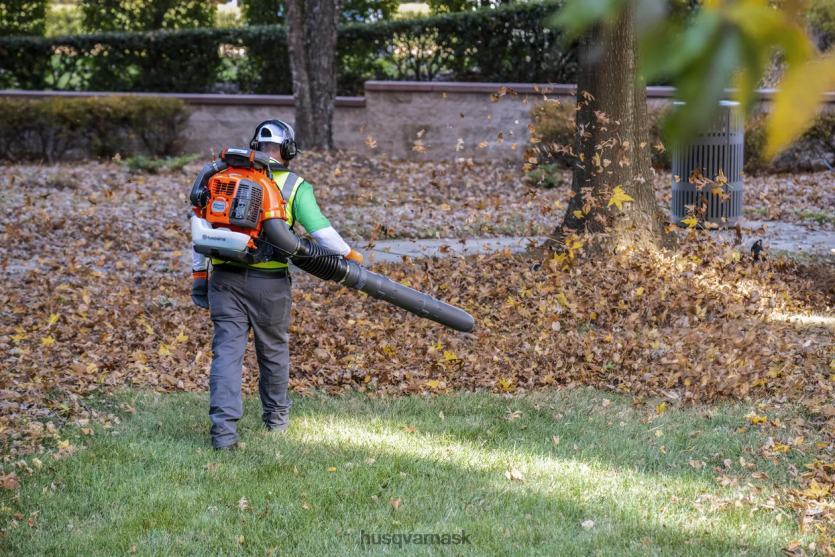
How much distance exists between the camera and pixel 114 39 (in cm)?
1711

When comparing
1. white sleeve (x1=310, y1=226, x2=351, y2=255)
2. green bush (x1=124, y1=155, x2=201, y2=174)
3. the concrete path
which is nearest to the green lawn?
white sleeve (x1=310, y1=226, x2=351, y2=255)

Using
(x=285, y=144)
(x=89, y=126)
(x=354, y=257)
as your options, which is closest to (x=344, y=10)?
(x=89, y=126)

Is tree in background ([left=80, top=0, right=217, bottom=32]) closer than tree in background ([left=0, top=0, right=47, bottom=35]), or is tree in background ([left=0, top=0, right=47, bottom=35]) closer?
tree in background ([left=0, top=0, right=47, bottom=35])

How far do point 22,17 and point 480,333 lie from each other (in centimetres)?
1629

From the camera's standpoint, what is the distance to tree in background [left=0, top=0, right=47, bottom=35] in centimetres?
1853

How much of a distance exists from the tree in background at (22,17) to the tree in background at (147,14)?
0.90 meters

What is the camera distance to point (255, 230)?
4.27 metres

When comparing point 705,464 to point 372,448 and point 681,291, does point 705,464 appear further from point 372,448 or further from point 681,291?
point 681,291

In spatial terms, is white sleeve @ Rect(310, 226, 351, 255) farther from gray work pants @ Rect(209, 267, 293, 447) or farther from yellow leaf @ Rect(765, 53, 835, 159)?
yellow leaf @ Rect(765, 53, 835, 159)

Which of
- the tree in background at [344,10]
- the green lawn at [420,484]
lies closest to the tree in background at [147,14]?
the tree in background at [344,10]

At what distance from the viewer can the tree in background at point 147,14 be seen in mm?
18734

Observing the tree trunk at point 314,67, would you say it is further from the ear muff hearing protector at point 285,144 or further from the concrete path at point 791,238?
the ear muff hearing protector at point 285,144

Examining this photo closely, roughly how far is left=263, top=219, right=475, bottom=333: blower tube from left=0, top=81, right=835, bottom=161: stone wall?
34.7 ft

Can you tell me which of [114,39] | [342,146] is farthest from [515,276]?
[114,39]
